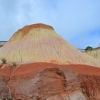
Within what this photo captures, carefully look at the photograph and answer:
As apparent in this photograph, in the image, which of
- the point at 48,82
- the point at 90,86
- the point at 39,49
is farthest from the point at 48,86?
the point at 39,49

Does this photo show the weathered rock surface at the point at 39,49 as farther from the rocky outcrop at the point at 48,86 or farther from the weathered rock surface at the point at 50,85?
the rocky outcrop at the point at 48,86

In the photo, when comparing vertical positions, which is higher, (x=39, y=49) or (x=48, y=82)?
(x=39, y=49)

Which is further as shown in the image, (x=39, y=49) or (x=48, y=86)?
(x=39, y=49)

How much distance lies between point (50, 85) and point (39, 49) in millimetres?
13376

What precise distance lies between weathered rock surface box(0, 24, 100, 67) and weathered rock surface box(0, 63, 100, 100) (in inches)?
314

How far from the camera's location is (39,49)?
32750 mm

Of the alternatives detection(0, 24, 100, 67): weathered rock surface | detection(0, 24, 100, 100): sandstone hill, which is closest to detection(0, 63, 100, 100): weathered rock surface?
detection(0, 24, 100, 100): sandstone hill

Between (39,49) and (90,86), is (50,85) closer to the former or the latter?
(90,86)

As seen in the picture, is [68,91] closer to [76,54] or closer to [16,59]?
[16,59]

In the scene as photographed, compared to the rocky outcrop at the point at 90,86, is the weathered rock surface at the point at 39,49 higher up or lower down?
higher up

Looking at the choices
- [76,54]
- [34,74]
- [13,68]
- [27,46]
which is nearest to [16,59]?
[27,46]

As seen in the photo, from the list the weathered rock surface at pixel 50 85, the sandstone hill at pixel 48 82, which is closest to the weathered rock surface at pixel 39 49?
the sandstone hill at pixel 48 82

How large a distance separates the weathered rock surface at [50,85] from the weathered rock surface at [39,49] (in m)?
7.97

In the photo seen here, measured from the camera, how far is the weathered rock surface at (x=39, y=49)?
1222 inches
